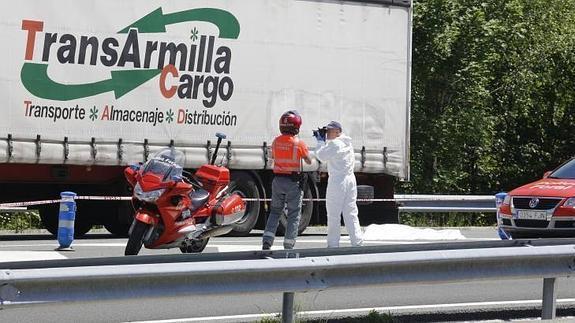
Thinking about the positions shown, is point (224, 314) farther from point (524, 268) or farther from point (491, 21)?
point (491, 21)

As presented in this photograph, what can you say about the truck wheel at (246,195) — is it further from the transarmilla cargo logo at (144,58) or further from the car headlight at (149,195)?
the car headlight at (149,195)

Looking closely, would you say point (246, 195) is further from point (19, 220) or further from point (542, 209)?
point (19, 220)

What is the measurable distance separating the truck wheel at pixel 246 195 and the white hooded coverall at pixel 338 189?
403 cm

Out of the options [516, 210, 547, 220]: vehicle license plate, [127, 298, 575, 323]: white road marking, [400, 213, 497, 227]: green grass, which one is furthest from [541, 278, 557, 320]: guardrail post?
[400, 213, 497, 227]: green grass

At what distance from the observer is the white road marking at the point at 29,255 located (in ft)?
47.9

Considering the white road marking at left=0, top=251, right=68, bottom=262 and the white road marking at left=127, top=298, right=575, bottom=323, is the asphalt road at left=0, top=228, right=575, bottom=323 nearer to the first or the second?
the white road marking at left=127, top=298, right=575, bottom=323

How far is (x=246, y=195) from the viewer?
19.1 meters

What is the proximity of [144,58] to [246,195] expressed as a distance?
8.28 feet

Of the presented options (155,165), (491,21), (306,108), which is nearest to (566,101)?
(491,21)

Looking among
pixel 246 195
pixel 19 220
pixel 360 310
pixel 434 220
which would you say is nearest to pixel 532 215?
pixel 246 195

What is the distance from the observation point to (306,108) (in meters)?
19.5

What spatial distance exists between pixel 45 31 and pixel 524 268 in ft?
31.0

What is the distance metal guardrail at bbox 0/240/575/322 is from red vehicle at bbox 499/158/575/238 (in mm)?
5747

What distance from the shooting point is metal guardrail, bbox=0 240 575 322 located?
7.57 meters
